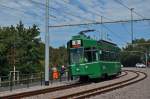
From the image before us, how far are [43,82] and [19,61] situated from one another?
123 ft

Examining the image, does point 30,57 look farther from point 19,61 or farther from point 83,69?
point 83,69

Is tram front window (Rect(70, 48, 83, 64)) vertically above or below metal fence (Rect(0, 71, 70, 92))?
above

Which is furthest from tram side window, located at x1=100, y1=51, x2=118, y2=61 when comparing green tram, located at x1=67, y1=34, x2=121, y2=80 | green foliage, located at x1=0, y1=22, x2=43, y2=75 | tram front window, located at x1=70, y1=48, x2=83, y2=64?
green foliage, located at x1=0, y1=22, x2=43, y2=75

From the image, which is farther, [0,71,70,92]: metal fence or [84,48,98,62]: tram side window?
[84,48,98,62]: tram side window

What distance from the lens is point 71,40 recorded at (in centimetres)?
3291

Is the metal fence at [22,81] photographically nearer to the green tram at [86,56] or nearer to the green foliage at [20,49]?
the green tram at [86,56]

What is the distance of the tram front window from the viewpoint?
32.5 m

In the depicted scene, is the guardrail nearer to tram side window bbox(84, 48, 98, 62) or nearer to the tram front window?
the tram front window

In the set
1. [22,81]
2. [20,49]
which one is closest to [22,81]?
[22,81]

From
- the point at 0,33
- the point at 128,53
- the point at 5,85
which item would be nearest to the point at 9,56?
the point at 0,33

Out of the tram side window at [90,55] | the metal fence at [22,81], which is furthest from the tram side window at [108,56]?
the metal fence at [22,81]

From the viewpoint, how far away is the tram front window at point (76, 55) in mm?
32500

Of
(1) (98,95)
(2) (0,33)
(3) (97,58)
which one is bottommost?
(1) (98,95)

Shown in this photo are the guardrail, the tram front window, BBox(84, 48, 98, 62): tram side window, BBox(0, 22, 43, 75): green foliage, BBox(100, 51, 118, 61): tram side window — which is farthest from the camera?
BBox(0, 22, 43, 75): green foliage
